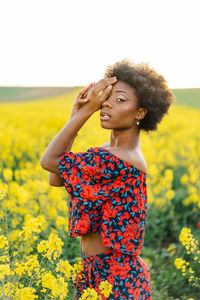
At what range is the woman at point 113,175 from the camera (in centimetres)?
202

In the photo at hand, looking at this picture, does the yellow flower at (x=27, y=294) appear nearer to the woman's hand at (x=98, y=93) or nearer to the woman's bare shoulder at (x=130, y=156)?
the woman's bare shoulder at (x=130, y=156)

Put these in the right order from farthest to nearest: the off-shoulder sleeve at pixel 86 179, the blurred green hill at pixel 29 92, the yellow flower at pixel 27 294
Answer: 1. the blurred green hill at pixel 29 92
2. the off-shoulder sleeve at pixel 86 179
3. the yellow flower at pixel 27 294

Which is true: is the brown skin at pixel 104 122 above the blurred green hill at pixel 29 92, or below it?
above

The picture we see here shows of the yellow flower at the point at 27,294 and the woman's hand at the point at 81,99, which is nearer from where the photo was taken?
the yellow flower at the point at 27,294

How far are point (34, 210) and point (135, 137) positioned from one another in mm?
1713

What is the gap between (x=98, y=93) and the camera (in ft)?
6.63

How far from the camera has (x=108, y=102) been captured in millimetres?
2035

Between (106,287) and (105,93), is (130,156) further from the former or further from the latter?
(106,287)

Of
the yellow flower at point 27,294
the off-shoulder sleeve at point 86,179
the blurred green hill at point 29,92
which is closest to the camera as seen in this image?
the yellow flower at point 27,294

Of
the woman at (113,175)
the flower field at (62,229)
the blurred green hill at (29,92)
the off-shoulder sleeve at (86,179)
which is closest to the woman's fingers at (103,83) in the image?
the woman at (113,175)

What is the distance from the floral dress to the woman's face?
151 millimetres

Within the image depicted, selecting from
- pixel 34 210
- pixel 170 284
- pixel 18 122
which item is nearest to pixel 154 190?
pixel 170 284

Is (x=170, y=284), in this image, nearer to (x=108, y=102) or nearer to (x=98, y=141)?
(x=108, y=102)

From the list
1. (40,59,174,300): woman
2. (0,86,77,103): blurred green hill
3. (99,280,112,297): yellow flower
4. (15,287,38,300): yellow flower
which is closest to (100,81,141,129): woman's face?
(40,59,174,300): woman
